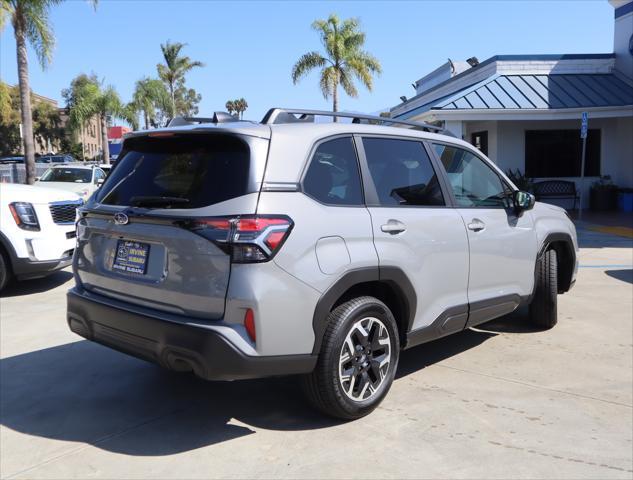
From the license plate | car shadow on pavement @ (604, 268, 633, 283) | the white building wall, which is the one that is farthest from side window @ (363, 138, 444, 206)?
the white building wall

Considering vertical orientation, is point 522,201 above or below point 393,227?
above

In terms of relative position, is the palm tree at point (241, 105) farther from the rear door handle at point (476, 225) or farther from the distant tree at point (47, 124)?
the rear door handle at point (476, 225)

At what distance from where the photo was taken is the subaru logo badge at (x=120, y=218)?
3.49 metres

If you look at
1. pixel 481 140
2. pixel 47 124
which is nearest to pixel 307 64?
pixel 481 140

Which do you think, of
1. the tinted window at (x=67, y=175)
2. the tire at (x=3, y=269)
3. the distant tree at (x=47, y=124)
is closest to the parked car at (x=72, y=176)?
the tinted window at (x=67, y=175)

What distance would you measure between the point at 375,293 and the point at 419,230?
20.8 inches

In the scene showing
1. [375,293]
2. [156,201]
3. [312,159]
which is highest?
[312,159]

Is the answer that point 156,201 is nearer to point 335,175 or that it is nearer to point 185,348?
point 185,348

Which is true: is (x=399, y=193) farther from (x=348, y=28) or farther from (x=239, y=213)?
(x=348, y=28)

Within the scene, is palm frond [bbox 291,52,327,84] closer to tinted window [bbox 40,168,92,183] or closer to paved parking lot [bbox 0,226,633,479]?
tinted window [bbox 40,168,92,183]

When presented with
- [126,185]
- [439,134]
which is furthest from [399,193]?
[126,185]

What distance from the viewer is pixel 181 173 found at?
3408 millimetres

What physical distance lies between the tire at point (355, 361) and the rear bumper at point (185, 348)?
160 millimetres

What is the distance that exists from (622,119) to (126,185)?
18.6m
